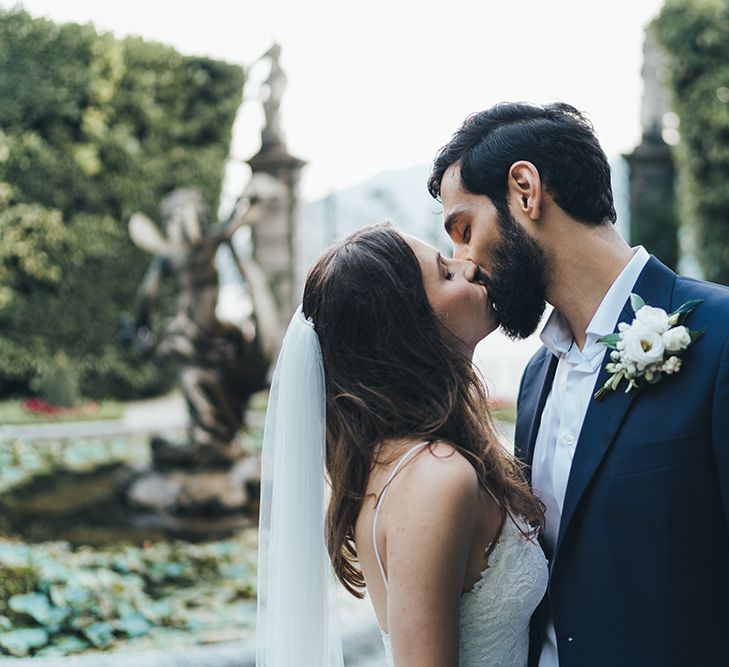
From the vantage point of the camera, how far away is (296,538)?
2.38 m

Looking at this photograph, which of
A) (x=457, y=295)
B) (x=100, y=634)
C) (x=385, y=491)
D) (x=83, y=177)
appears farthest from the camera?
(x=83, y=177)

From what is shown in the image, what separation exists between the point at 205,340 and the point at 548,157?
5660 millimetres

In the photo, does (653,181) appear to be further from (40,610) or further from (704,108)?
(40,610)

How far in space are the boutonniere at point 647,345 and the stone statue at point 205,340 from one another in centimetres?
550

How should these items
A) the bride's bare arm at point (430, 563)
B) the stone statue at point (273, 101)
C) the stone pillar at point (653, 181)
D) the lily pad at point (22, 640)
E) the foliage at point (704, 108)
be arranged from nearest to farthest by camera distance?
1. the bride's bare arm at point (430, 563)
2. the lily pad at point (22, 640)
3. the foliage at point (704, 108)
4. the stone statue at point (273, 101)
5. the stone pillar at point (653, 181)

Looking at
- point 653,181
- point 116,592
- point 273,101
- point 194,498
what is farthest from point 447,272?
point 653,181

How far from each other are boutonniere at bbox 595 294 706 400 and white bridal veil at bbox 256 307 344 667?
2.49ft

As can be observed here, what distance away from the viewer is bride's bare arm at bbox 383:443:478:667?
1831mm

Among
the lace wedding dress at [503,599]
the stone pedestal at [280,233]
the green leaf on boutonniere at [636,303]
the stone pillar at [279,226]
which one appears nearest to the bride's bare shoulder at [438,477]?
the lace wedding dress at [503,599]

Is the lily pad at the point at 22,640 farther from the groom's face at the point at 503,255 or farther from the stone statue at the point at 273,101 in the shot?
the stone statue at the point at 273,101

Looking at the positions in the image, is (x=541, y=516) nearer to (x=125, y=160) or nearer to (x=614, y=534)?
(x=614, y=534)

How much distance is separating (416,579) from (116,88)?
12.2m

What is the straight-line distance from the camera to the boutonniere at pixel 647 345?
6.39 ft

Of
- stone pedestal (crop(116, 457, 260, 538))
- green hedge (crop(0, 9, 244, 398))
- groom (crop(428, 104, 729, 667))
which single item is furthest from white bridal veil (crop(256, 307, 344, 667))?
green hedge (crop(0, 9, 244, 398))
